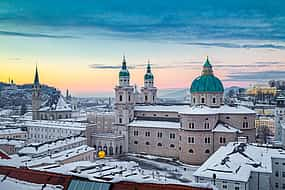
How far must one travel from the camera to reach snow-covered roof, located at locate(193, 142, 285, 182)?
30788mm

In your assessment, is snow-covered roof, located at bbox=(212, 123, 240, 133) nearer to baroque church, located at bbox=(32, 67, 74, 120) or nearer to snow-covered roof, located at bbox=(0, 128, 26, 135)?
snow-covered roof, located at bbox=(0, 128, 26, 135)

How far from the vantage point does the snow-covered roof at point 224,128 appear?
50.9m

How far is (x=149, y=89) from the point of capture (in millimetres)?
71000

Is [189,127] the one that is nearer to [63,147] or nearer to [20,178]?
[63,147]

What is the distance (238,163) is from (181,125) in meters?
20.5

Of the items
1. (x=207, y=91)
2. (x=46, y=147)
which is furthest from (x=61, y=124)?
(x=207, y=91)

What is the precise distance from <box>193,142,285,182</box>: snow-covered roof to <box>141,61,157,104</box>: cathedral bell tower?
32.3 m

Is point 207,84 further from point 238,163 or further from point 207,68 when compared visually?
point 238,163

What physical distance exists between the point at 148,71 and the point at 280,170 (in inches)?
1556

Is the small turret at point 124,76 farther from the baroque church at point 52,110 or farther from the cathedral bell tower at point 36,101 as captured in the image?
the cathedral bell tower at point 36,101

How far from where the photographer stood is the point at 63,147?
51156 millimetres

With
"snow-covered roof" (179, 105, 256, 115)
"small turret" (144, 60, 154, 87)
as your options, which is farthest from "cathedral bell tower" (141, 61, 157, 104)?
"snow-covered roof" (179, 105, 256, 115)

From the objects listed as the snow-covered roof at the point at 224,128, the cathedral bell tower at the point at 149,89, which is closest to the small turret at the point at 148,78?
the cathedral bell tower at the point at 149,89

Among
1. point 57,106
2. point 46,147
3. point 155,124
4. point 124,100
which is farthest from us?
point 57,106
